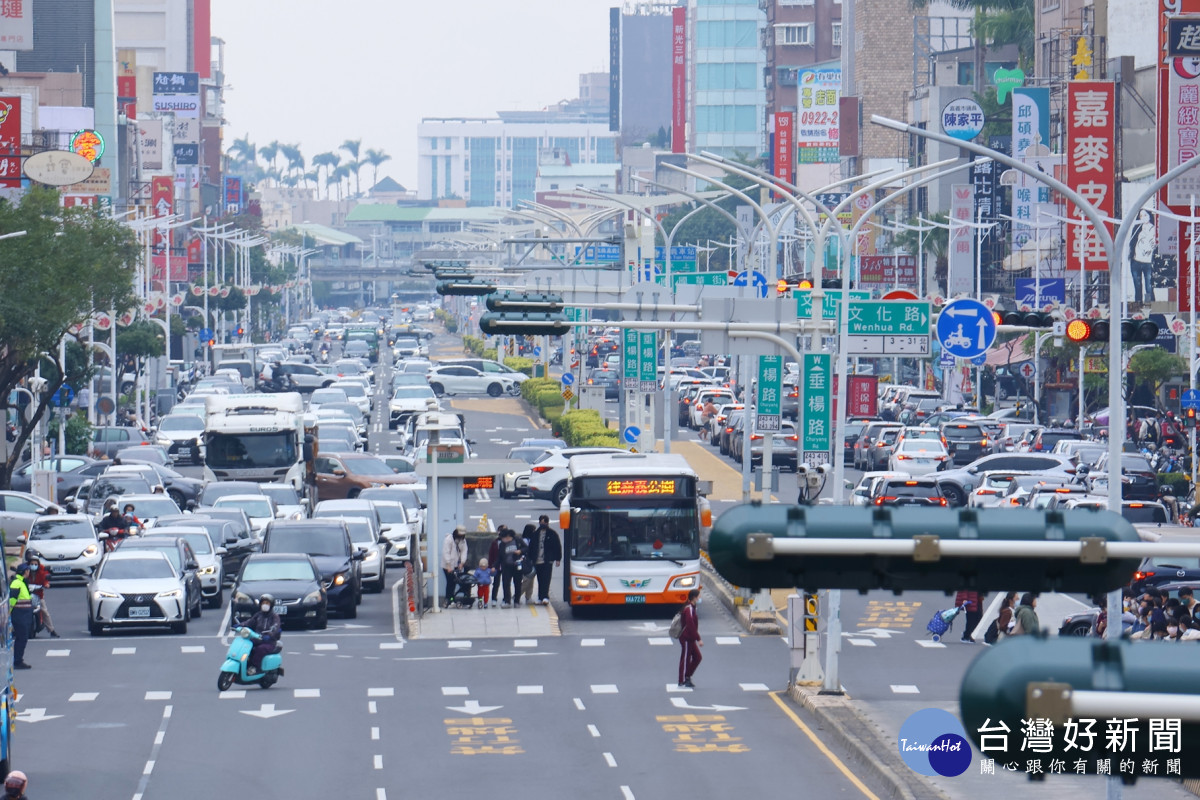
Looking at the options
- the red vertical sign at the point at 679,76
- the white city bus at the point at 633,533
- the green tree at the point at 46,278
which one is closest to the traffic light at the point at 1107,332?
the white city bus at the point at 633,533

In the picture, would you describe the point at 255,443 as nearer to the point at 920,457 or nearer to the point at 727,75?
the point at 920,457

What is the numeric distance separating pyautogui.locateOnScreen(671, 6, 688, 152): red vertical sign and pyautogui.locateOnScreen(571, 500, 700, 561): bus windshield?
493 ft

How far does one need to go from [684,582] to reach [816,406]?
4483 mm

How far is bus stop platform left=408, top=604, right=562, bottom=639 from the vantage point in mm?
32031

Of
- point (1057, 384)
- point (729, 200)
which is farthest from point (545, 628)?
point (729, 200)

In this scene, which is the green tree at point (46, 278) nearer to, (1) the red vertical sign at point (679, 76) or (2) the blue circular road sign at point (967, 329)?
(2) the blue circular road sign at point (967, 329)

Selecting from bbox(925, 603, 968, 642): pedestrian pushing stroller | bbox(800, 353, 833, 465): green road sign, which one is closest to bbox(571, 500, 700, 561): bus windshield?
bbox(800, 353, 833, 465): green road sign

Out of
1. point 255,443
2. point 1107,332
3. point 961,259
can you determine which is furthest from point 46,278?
point 961,259

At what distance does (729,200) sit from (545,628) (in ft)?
440

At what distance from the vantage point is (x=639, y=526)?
108 feet

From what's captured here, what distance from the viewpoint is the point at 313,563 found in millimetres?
33219

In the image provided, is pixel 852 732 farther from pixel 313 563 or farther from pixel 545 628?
pixel 313 563

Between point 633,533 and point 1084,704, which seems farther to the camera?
point 633,533

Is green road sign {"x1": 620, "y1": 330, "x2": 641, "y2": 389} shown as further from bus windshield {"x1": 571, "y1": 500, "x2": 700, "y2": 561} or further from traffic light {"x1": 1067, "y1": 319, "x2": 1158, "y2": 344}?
traffic light {"x1": 1067, "y1": 319, "x2": 1158, "y2": 344}
